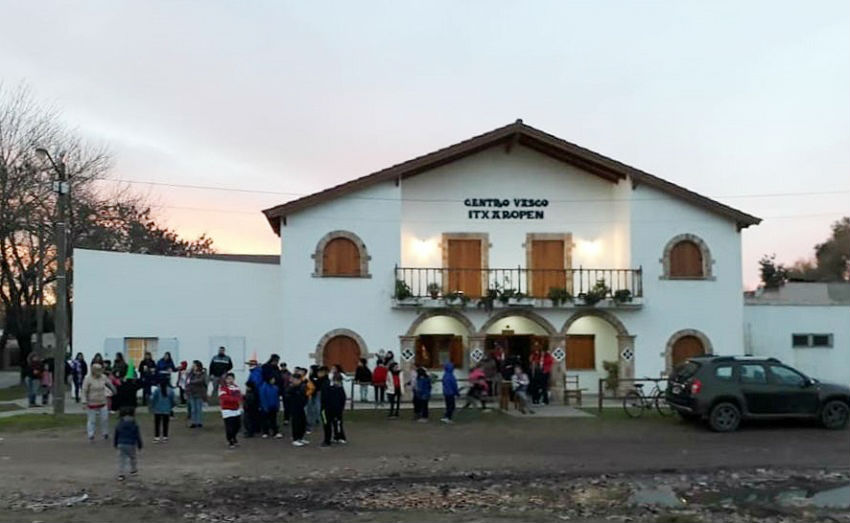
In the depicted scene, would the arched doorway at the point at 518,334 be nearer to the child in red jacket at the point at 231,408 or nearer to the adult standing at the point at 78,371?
the adult standing at the point at 78,371

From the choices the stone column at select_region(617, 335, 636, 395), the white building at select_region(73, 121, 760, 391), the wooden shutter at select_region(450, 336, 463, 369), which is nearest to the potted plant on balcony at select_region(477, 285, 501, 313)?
the white building at select_region(73, 121, 760, 391)

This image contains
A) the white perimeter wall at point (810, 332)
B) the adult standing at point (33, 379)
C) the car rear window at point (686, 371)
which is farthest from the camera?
the white perimeter wall at point (810, 332)

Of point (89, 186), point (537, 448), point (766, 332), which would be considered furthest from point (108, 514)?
point (89, 186)

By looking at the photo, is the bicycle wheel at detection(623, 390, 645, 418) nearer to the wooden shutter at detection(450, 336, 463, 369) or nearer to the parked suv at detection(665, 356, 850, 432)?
the parked suv at detection(665, 356, 850, 432)

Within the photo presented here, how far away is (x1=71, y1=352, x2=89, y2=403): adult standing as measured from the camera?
25.1 meters

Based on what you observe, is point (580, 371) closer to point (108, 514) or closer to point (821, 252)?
point (108, 514)

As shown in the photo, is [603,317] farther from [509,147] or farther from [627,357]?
[509,147]

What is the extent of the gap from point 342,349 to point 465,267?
465cm

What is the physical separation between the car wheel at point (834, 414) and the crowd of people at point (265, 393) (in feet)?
23.0

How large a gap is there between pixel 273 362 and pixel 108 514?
863 centimetres

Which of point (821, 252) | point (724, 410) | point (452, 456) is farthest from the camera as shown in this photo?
point (821, 252)

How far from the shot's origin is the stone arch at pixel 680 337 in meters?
27.0

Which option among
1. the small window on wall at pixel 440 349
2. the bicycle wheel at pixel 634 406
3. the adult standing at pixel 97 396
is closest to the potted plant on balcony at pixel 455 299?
the small window on wall at pixel 440 349

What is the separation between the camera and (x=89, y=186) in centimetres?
3884
